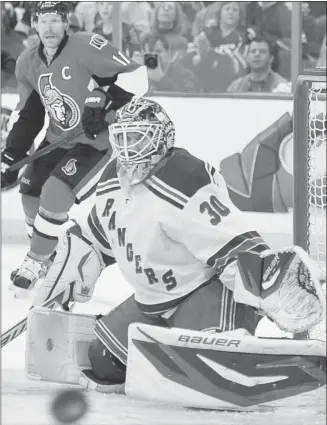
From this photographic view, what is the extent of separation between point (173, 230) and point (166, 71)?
3451mm

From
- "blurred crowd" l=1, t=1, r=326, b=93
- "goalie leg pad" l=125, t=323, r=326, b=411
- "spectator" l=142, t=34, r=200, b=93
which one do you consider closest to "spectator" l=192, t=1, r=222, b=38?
"blurred crowd" l=1, t=1, r=326, b=93

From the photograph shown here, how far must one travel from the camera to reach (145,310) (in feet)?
12.0

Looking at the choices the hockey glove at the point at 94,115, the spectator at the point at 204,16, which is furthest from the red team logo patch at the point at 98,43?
the spectator at the point at 204,16

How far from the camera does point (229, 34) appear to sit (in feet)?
22.5

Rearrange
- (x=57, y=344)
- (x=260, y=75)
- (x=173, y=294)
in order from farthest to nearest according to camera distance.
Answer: (x=260, y=75) < (x=57, y=344) < (x=173, y=294)

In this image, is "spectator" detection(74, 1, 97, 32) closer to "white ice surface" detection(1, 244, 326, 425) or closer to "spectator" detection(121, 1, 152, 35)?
"spectator" detection(121, 1, 152, 35)

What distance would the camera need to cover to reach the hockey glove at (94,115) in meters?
4.81

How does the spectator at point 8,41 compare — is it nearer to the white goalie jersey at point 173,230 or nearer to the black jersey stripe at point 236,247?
the white goalie jersey at point 173,230

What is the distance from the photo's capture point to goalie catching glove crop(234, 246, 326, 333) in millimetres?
3391

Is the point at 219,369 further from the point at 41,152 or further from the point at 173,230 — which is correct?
the point at 41,152

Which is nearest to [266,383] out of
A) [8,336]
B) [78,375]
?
[78,375]

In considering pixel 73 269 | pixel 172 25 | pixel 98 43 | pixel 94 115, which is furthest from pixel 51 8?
pixel 172 25

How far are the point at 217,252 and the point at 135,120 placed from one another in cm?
39

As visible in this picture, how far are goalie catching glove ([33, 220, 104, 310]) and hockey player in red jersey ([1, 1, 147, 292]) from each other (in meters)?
1.08
